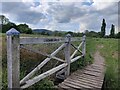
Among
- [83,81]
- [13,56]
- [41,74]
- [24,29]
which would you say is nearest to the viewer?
[13,56]

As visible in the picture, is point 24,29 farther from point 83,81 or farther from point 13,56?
point 13,56

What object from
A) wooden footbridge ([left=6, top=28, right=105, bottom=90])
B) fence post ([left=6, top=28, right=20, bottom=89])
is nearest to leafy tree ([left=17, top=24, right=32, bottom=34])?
wooden footbridge ([left=6, top=28, right=105, bottom=90])

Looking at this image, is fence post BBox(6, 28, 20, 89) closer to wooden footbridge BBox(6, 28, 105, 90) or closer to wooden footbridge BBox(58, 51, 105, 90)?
wooden footbridge BBox(6, 28, 105, 90)

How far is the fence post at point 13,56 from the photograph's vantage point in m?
2.72

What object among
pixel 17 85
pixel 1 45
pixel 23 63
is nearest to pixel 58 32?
pixel 1 45

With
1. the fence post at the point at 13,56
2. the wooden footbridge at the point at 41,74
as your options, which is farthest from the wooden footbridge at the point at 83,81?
the fence post at the point at 13,56

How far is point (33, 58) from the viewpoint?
5027 millimetres

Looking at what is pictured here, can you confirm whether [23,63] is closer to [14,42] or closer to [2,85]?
[2,85]

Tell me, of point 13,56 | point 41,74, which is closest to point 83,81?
point 41,74

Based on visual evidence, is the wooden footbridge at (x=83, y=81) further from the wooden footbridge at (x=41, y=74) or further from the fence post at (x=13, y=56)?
the fence post at (x=13, y=56)

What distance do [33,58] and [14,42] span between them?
2.31 m

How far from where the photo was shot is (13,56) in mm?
2768

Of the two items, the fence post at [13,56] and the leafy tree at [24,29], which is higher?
the leafy tree at [24,29]

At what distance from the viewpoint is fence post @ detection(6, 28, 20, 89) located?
8.94 feet
